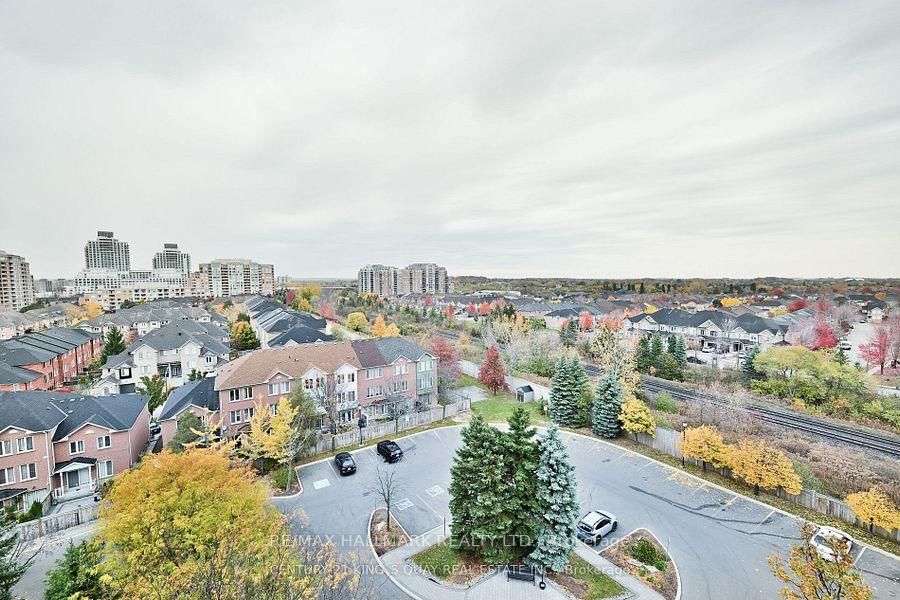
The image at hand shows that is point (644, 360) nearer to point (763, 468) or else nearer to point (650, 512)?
point (763, 468)

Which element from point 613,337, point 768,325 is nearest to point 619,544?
point 613,337

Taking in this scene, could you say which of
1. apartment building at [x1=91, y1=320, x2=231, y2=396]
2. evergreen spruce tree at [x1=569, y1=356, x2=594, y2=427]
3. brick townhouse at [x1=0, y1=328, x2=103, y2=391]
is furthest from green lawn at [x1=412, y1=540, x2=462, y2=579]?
apartment building at [x1=91, y1=320, x2=231, y2=396]

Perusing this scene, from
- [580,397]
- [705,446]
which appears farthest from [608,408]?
[705,446]

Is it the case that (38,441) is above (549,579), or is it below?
above

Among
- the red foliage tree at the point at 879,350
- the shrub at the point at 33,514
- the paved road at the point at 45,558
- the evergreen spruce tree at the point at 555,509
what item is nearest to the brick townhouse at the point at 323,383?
the shrub at the point at 33,514

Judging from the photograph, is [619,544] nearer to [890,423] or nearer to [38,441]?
[890,423]

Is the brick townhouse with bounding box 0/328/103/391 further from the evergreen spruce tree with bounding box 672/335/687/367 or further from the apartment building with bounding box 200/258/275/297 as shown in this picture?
the apartment building with bounding box 200/258/275/297
